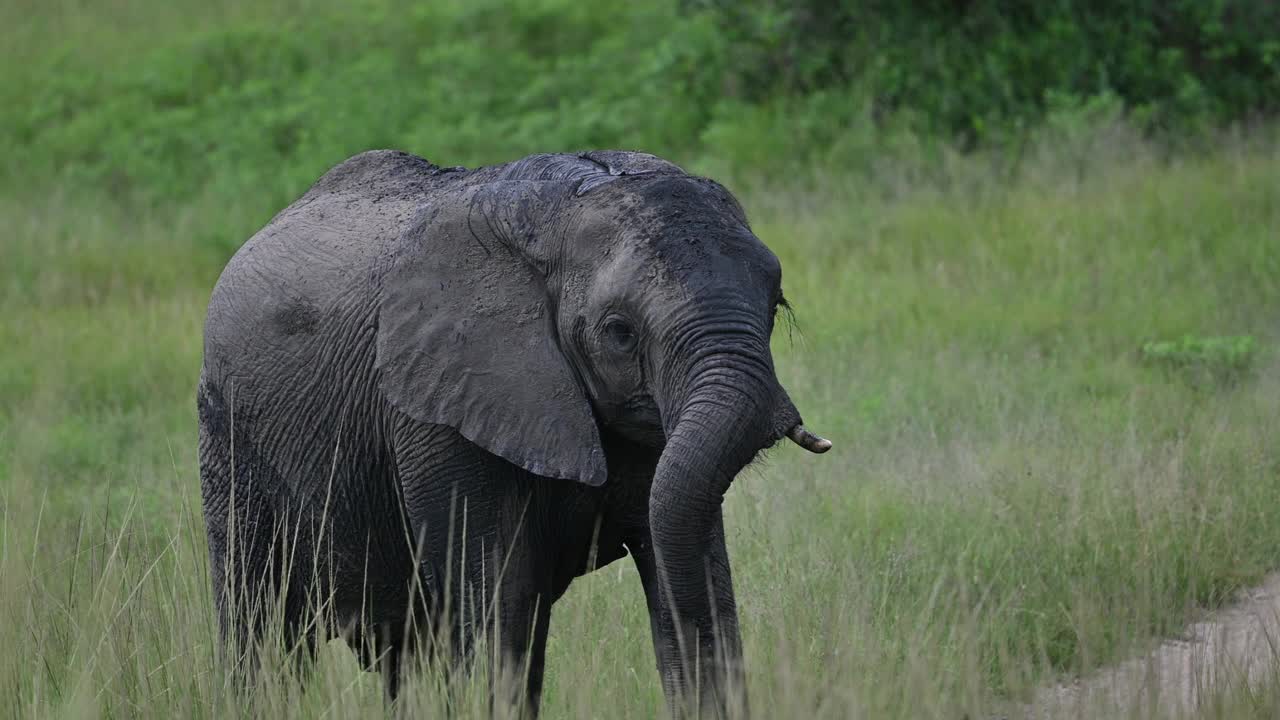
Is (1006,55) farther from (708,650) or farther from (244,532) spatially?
(708,650)

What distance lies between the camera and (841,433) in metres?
8.46

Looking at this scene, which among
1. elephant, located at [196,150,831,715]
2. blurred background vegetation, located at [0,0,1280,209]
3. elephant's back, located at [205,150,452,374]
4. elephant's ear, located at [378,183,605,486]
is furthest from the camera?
blurred background vegetation, located at [0,0,1280,209]

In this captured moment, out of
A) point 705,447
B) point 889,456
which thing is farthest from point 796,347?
point 705,447

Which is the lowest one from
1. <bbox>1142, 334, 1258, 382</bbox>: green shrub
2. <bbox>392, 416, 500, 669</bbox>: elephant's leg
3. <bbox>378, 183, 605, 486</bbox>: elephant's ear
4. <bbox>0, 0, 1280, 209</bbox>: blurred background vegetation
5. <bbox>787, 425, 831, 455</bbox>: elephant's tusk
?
<bbox>1142, 334, 1258, 382</bbox>: green shrub

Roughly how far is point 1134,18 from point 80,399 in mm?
10247

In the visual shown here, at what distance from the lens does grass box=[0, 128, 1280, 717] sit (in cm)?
461

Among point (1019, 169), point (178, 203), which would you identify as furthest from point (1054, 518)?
point (178, 203)

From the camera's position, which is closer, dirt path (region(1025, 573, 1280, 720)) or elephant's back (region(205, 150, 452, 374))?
dirt path (region(1025, 573, 1280, 720))

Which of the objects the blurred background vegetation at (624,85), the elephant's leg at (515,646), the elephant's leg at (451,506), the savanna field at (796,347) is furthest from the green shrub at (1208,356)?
the elephant's leg at (451,506)

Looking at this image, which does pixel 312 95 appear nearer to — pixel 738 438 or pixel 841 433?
pixel 841 433

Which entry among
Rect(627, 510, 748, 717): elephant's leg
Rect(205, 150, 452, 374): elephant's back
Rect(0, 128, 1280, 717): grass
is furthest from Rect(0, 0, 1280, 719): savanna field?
Rect(205, 150, 452, 374): elephant's back

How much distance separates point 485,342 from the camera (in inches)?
164

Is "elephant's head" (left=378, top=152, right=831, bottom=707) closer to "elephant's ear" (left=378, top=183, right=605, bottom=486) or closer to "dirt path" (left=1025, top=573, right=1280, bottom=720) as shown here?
"elephant's ear" (left=378, top=183, right=605, bottom=486)

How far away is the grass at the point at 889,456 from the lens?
461cm
